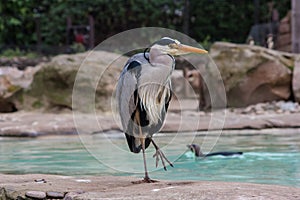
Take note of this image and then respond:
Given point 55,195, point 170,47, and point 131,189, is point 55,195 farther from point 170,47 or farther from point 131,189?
point 170,47

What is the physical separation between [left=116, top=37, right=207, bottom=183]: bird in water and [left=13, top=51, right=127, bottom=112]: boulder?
7.93 m

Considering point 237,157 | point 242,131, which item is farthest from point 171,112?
point 237,157

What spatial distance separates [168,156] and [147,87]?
3.46 m

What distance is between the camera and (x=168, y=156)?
7.15m

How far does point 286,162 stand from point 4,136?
4660 millimetres

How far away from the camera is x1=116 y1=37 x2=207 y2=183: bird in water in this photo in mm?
3725

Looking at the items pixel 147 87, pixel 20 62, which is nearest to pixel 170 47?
pixel 147 87

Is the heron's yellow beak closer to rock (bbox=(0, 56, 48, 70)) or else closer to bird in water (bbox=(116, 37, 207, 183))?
bird in water (bbox=(116, 37, 207, 183))

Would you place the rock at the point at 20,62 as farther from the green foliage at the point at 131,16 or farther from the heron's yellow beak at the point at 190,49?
the heron's yellow beak at the point at 190,49

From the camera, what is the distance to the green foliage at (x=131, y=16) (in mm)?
21516

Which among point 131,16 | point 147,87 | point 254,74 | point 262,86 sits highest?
point 131,16

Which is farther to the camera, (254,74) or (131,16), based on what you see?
(131,16)

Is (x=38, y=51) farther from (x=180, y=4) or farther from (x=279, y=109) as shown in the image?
(x=279, y=109)

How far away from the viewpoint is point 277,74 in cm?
1247
